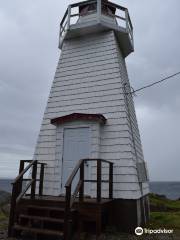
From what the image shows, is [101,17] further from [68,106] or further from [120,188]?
[120,188]

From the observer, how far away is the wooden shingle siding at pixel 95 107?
25.0 ft

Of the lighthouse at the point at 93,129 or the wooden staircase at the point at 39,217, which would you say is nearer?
the wooden staircase at the point at 39,217

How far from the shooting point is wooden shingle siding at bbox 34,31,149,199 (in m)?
7.61

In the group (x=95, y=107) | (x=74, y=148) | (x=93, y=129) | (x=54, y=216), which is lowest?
(x=54, y=216)

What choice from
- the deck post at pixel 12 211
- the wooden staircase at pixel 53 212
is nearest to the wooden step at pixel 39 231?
the wooden staircase at pixel 53 212

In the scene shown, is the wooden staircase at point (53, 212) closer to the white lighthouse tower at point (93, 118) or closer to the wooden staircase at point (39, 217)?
the wooden staircase at point (39, 217)

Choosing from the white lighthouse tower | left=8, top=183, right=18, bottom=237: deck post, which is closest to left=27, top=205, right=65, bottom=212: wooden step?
left=8, top=183, right=18, bottom=237: deck post

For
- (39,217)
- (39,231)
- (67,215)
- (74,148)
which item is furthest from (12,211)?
(74,148)

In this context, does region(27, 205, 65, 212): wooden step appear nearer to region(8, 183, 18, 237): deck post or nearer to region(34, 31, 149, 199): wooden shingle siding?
region(8, 183, 18, 237): deck post

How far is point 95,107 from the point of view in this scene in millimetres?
8516

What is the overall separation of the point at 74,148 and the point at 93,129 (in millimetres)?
793

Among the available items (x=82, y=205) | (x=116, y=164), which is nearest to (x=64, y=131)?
(x=116, y=164)

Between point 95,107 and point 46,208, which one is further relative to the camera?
point 95,107

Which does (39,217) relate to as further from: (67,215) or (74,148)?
(74,148)
